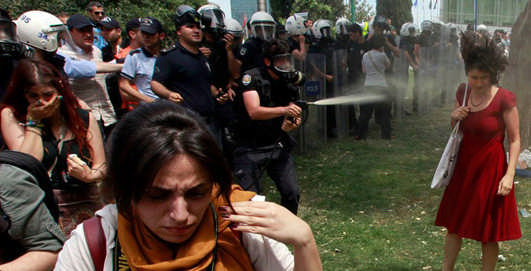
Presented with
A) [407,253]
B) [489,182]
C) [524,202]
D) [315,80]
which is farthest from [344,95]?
[489,182]

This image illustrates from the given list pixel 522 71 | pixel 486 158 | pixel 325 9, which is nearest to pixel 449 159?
pixel 486 158

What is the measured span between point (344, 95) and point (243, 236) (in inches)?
332

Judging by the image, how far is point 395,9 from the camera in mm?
23516

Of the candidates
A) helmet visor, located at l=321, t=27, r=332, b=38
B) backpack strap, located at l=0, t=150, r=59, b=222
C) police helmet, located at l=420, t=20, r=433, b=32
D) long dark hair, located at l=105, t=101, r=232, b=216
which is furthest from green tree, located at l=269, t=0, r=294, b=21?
long dark hair, located at l=105, t=101, r=232, b=216

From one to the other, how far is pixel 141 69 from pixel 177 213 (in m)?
3.90

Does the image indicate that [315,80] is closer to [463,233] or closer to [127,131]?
[463,233]

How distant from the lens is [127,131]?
1.34m

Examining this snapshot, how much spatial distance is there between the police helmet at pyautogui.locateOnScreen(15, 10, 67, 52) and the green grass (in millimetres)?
2905

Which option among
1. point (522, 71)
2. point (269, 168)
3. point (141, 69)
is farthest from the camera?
point (522, 71)

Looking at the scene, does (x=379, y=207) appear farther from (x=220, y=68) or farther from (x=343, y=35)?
(x=343, y=35)

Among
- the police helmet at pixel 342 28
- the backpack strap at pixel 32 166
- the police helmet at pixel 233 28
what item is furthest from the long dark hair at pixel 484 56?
the police helmet at pixel 342 28

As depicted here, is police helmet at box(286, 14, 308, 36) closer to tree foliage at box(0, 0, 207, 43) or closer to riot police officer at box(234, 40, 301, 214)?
riot police officer at box(234, 40, 301, 214)

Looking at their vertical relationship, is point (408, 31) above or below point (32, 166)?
above

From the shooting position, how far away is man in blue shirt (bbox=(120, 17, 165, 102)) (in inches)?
191
